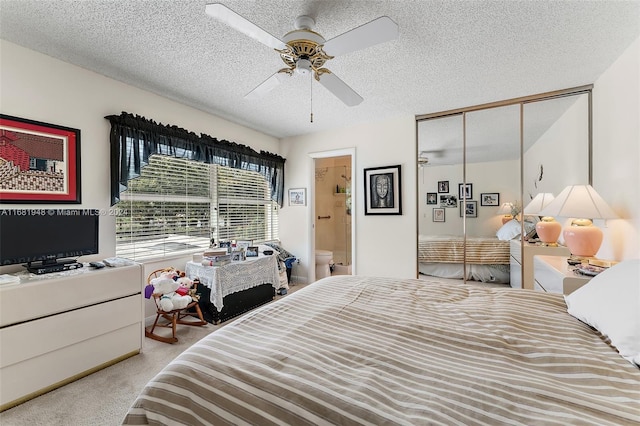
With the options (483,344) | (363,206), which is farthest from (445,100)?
(483,344)

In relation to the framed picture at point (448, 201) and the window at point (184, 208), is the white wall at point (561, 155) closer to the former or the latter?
the framed picture at point (448, 201)

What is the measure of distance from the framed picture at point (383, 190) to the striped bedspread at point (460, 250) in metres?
0.60

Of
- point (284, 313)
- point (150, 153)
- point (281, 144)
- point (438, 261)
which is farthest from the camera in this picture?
point (281, 144)

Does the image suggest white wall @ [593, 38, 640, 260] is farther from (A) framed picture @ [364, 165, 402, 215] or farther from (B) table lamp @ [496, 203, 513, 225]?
(A) framed picture @ [364, 165, 402, 215]

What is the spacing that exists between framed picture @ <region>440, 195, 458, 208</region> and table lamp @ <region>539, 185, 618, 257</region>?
123 cm

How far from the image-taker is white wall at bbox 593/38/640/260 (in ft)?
7.00

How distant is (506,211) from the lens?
346 cm

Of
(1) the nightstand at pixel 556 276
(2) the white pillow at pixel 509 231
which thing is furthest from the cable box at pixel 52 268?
(2) the white pillow at pixel 509 231

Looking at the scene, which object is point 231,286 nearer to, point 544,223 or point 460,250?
point 460,250

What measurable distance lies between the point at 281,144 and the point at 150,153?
235 centimetres

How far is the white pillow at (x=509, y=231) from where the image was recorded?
341cm

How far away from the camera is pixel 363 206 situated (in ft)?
14.0

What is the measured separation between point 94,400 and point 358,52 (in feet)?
10.1

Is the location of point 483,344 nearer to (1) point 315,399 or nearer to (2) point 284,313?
(1) point 315,399
